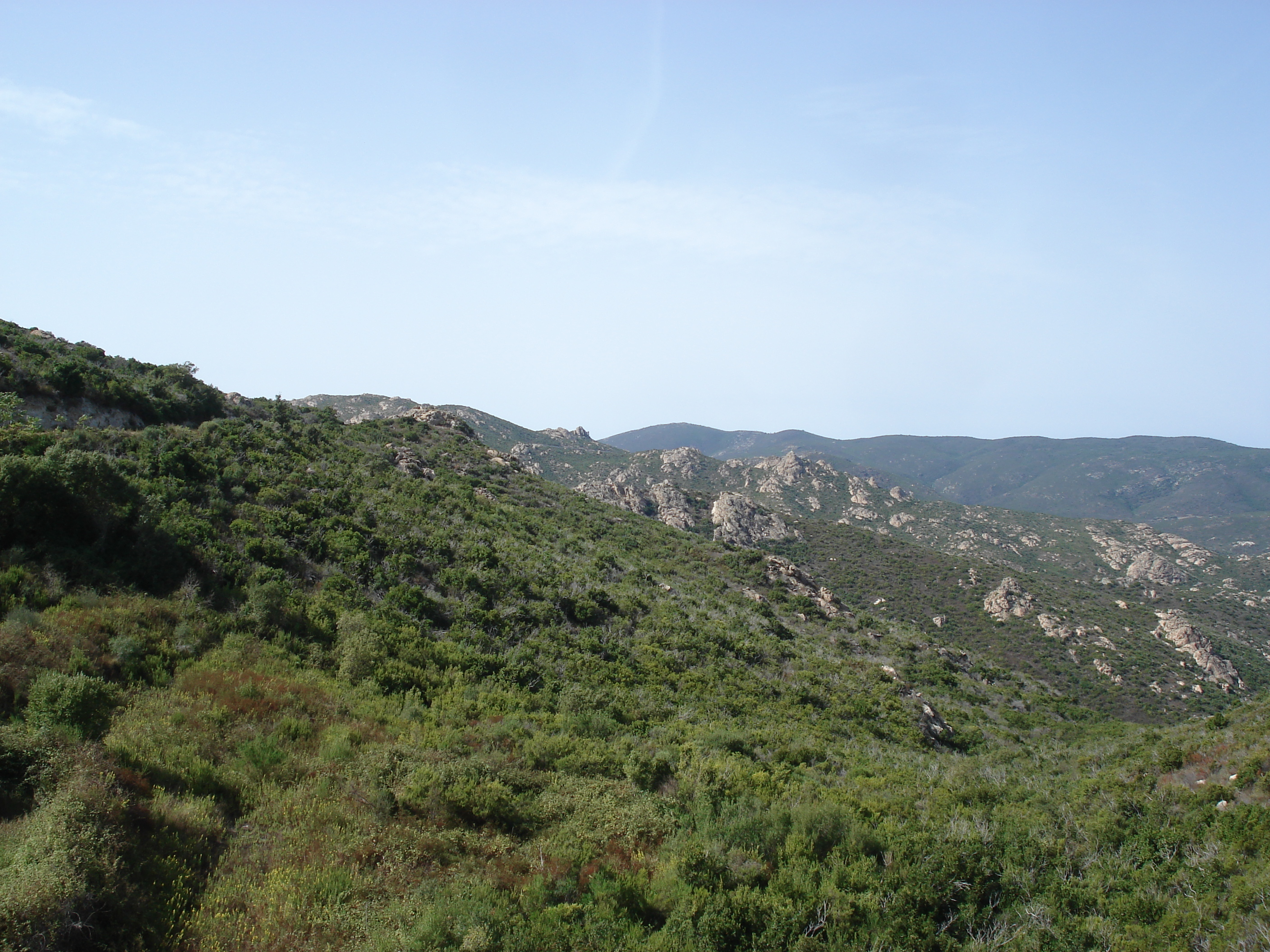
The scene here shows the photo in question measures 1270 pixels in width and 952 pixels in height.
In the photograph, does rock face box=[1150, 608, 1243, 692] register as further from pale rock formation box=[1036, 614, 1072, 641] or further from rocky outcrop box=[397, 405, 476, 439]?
rocky outcrop box=[397, 405, 476, 439]

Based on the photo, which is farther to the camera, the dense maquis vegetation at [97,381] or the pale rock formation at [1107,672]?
the pale rock formation at [1107,672]

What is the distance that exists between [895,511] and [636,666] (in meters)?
101

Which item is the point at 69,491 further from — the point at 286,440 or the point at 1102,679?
the point at 1102,679

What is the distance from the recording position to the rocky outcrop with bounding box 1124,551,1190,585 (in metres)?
83.4

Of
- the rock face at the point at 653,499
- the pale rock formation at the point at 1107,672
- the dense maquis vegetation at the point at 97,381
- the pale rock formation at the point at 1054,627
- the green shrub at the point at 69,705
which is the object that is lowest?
the pale rock formation at the point at 1107,672

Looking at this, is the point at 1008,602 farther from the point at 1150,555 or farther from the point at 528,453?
the point at 528,453

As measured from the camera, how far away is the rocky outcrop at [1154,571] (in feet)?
274

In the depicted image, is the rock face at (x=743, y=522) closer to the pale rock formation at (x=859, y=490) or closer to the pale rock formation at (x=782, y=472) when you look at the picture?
the pale rock formation at (x=782, y=472)

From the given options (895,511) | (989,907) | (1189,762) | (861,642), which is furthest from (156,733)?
(895,511)

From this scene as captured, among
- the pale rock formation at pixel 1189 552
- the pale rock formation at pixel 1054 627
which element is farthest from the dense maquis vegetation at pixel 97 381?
the pale rock formation at pixel 1189 552

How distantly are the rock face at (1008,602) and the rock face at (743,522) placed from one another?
23.5 metres

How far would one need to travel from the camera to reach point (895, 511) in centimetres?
10650

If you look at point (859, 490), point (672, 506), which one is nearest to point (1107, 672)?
point (672, 506)

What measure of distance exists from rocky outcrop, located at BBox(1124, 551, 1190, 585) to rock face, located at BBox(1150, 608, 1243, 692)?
1201 inches
